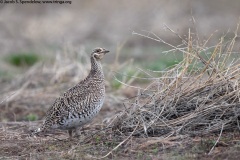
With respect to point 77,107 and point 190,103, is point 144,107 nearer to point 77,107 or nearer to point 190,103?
point 190,103

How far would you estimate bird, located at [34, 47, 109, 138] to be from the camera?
8.33 metres

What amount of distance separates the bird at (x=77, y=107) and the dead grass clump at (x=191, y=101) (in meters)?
0.36

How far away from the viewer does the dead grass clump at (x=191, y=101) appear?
25.6 ft

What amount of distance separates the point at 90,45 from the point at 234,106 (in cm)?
1262

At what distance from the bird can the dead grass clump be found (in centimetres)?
36

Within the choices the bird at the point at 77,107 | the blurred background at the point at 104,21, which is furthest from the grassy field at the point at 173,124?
the blurred background at the point at 104,21

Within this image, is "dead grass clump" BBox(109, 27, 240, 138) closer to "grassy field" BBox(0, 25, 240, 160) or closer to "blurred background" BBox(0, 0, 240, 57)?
"grassy field" BBox(0, 25, 240, 160)

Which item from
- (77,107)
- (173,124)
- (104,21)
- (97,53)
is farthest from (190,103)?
(104,21)

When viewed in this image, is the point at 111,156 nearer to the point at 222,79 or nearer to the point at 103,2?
the point at 222,79

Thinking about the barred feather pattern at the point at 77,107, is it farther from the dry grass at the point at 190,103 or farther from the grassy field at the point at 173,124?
the dry grass at the point at 190,103

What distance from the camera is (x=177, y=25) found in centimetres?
2177

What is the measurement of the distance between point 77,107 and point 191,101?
1.42 metres

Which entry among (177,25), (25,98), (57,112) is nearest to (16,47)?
(177,25)

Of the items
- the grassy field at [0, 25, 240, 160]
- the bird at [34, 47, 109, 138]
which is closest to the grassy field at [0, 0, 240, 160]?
the grassy field at [0, 25, 240, 160]
